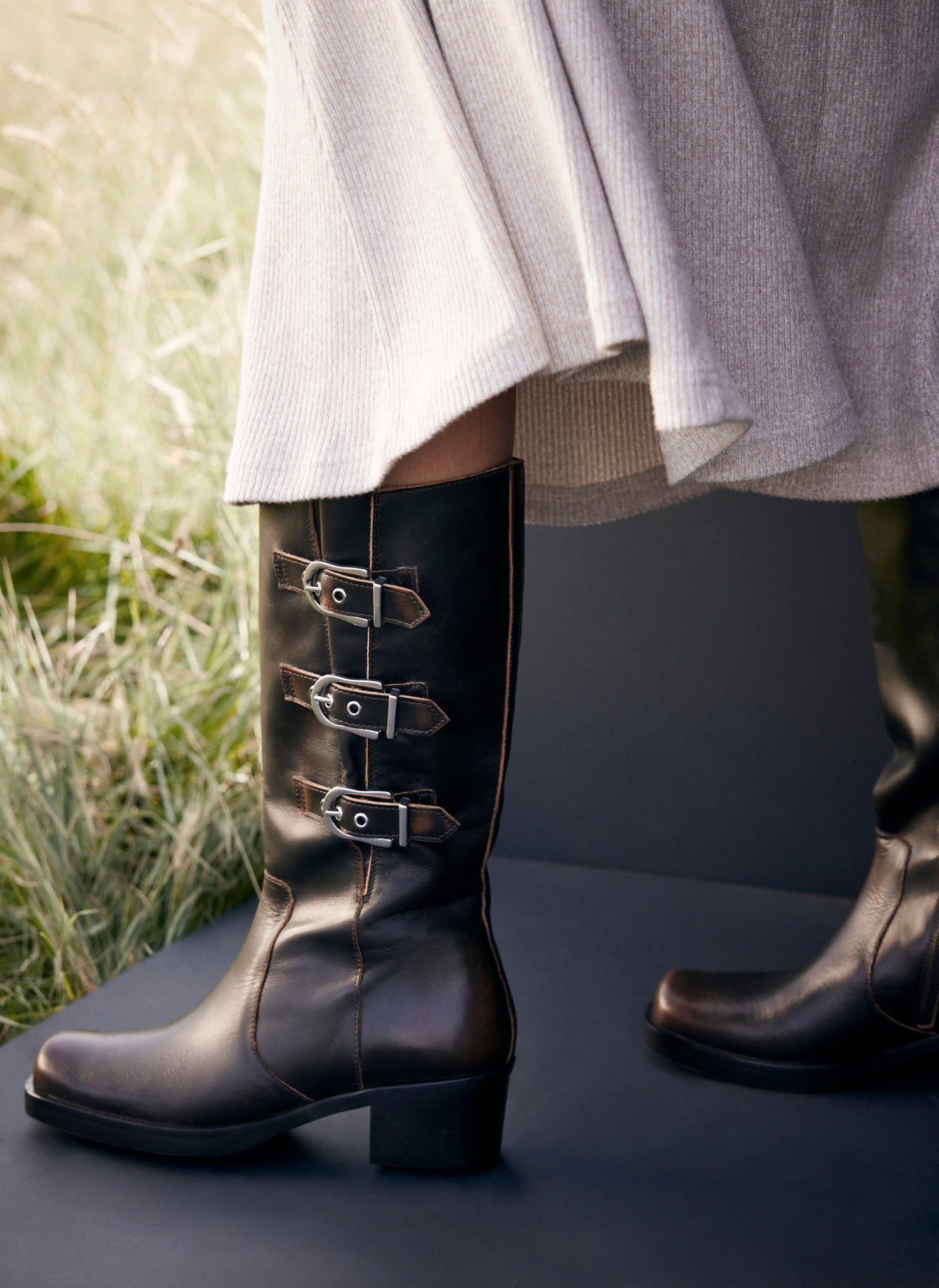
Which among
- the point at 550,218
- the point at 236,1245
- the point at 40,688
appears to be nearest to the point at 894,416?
the point at 550,218

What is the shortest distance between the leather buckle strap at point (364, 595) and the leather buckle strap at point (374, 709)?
0.15 feet

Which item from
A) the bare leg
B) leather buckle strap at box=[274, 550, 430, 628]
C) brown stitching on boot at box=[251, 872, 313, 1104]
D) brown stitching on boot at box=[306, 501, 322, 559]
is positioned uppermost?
the bare leg

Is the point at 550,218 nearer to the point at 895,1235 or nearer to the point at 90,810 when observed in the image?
the point at 895,1235

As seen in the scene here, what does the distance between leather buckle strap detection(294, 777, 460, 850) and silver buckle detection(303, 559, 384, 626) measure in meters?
0.13

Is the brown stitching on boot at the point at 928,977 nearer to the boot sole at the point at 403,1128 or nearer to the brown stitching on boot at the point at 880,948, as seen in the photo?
the brown stitching on boot at the point at 880,948

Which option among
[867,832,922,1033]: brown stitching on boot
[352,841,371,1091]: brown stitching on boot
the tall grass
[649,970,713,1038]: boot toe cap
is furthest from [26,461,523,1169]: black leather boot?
the tall grass

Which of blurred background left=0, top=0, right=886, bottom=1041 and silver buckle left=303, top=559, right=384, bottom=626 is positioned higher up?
silver buckle left=303, top=559, right=384, bottom=626

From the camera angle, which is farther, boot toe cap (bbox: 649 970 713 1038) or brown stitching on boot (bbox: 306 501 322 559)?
boot toe cap (bbox: 649 970 713 1038)

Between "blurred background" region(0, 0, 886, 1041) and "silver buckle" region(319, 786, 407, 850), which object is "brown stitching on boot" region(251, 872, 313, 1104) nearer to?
"silver buckle" region(319, 786, 407, 850)

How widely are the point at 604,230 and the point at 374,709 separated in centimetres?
35

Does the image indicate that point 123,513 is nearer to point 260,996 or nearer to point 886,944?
point 260,996

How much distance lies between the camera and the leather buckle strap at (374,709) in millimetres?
768

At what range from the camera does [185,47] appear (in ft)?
5.86

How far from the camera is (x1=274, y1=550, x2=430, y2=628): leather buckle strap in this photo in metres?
0.75
